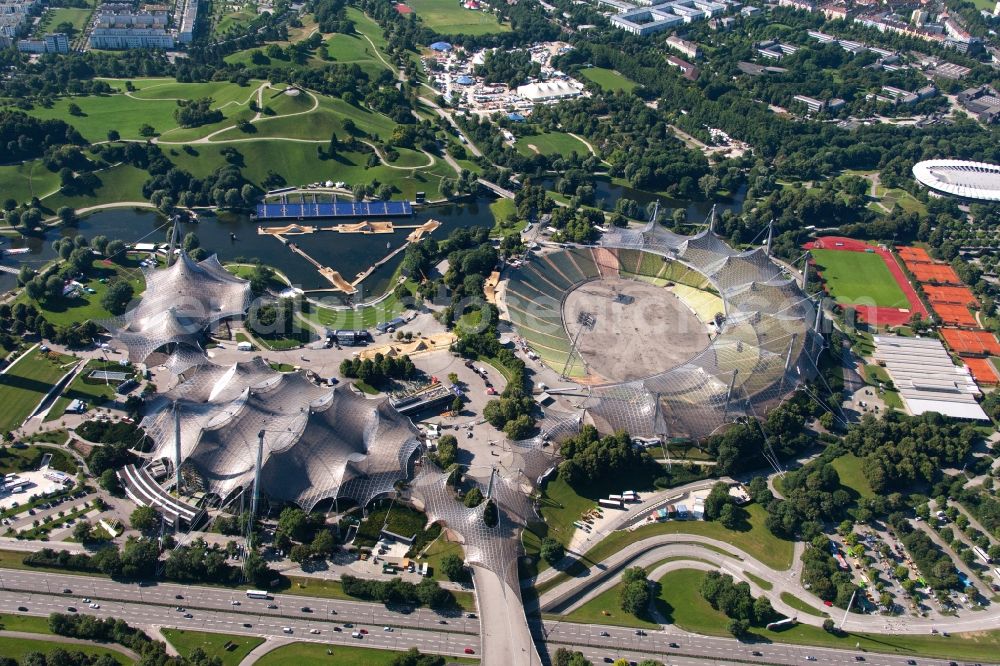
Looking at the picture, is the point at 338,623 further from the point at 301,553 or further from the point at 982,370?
the point at 982,370

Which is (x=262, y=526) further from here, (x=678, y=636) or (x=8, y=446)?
(x=678, y=636)

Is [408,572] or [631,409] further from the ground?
[631,409]

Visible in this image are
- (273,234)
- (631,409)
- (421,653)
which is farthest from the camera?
(273,234)

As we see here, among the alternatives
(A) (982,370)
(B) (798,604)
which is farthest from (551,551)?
(A) (982,370)

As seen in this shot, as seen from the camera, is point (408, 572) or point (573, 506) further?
point (573, 506)

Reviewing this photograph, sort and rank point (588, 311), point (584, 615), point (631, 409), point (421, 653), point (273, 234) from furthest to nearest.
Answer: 1. point (273, 234)
2. point (588, 311)
3. point (631, 409)
4. point (584, 615)
5. point (421, 653)

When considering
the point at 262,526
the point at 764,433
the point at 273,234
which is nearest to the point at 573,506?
the point at 764,433

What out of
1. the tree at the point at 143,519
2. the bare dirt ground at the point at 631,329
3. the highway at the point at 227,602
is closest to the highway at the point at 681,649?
the highway at the point at 227,602

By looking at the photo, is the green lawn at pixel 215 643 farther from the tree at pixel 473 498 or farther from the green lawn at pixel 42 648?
the tree at pixel 473 498
